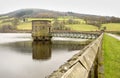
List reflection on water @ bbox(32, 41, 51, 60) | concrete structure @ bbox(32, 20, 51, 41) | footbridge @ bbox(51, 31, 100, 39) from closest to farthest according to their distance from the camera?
reflection on water @ bbox(32, 41, 51, 60)
concrete structure @ bbox(32, 20, 51, 41)
footbridge @ bbox(51, 31, 100, 39)

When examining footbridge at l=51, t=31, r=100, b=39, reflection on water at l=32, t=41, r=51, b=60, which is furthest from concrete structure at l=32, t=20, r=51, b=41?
reflection on water at l=32, t=41, r=51, b=60

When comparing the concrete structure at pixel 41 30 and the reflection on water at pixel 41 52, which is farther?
the concrete structure at pixel 41 30

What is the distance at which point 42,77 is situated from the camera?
17.5 meters

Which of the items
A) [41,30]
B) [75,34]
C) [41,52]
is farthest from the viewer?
[75,34]

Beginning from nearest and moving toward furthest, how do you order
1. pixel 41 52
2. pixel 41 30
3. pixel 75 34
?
pixel 41 52 < pixel 41 30 < pixel 75 34

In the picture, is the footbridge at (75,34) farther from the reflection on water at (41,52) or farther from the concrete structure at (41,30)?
the reflection on water at (41,52)

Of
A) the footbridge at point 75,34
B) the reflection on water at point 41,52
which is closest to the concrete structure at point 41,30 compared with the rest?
the footbridge at point 75,34

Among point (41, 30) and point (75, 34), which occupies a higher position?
point (41, 30)

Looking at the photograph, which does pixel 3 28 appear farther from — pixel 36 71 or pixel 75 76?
pixel 75 76

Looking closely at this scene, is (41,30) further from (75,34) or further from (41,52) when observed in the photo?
(41,52)

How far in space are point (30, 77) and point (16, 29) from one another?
313ft

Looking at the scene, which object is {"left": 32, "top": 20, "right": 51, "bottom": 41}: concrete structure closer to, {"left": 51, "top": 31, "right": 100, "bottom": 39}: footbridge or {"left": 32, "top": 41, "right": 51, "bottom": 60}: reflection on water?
{"left": 51, "top": 31, "right": 100, "bottom": 39}: footbridge

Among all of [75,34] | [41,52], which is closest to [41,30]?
[75,34]

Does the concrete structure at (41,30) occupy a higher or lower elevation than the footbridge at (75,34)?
higher
